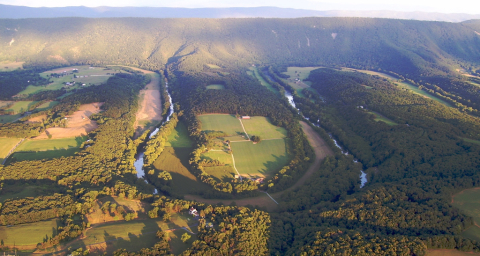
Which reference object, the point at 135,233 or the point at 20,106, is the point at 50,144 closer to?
the point at 20,106

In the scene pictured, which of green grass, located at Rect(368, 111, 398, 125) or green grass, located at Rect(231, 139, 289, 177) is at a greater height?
green grass, located at Rect(368, 111, 398, 125)

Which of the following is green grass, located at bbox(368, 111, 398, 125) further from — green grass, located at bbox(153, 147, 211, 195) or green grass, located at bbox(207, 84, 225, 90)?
green grass, located at bbox(207, 84, 225, 90)

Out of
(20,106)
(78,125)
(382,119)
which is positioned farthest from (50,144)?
(382,119)

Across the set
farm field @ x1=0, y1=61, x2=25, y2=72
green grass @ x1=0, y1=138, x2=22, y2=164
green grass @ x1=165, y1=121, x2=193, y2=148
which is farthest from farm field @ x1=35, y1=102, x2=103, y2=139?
farm field @ x1=0, y1=61, x2=25, y2=72

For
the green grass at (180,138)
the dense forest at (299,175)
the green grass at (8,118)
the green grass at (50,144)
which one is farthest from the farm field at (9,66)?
the green grass at (180,138)

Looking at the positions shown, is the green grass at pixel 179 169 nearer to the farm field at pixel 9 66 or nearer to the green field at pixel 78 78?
the green field at pixel 78 78
